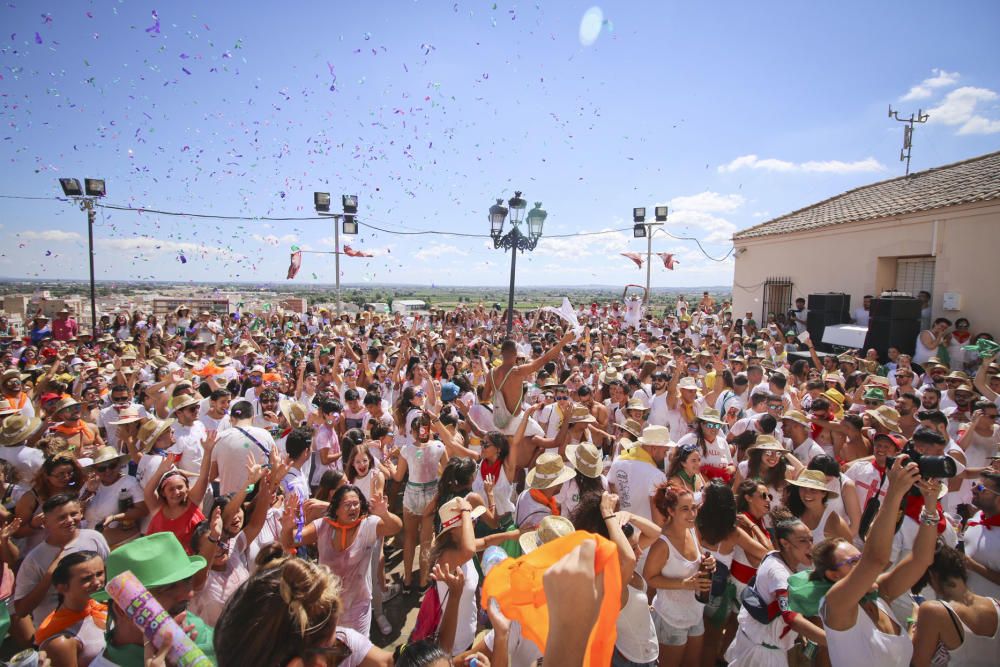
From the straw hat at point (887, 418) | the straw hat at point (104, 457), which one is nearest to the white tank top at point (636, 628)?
the straw hat at point (887, 418)

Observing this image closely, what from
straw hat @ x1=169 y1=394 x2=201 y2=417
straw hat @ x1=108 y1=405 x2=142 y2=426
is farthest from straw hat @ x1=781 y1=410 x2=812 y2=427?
straw hat @ x1=108 y1=405 x2=142 y2=426

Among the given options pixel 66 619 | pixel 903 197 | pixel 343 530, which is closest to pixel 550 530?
pixel 343 530

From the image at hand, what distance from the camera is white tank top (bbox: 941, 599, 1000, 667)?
9.05ft

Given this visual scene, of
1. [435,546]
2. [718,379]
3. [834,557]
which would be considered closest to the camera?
[834,557]

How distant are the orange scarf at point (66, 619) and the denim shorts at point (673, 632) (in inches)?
125

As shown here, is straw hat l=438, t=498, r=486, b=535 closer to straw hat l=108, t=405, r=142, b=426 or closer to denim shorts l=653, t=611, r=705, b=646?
denim shorts l=653, t=611, r=705, b=646

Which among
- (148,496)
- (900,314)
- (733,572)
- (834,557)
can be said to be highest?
(900,314)

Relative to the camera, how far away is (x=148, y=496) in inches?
144

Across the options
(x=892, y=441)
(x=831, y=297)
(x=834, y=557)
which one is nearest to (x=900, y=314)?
(x=831, y=297)

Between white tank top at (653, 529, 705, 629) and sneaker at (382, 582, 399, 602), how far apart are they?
111 inches

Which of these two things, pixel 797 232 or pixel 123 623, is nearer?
pixel 123 623

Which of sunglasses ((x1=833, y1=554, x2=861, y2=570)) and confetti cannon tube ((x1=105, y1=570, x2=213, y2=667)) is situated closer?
confetti cannon tube ((x1=105, y1=570, x2=213, y2=667))

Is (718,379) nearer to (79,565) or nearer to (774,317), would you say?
(79,565)

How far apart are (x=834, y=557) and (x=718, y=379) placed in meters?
4.84
